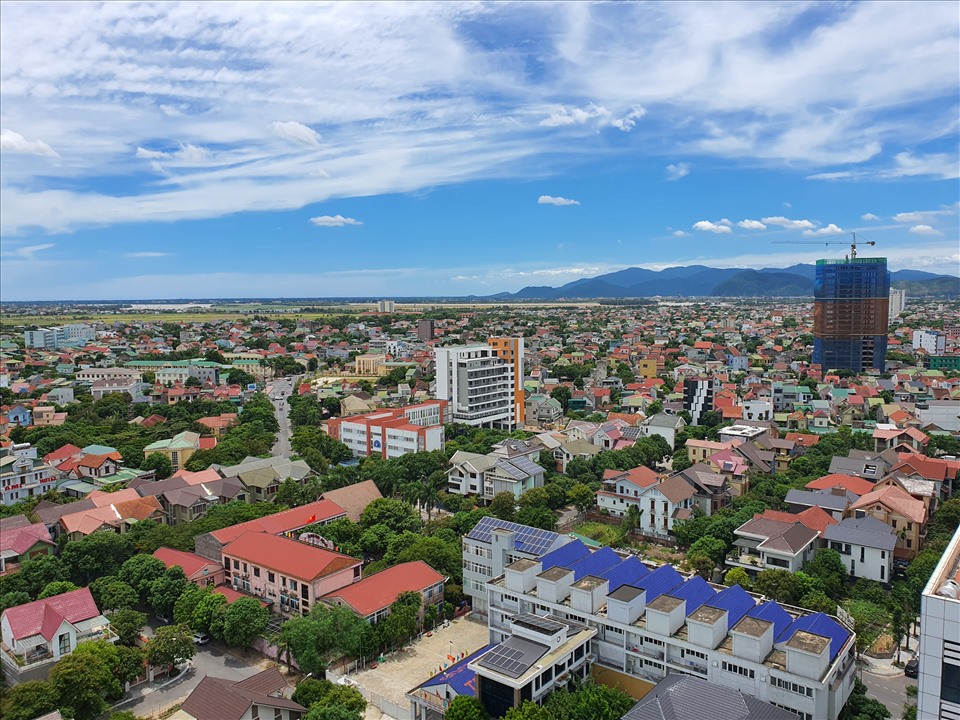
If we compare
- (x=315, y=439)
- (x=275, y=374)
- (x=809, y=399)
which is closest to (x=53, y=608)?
(x=315, y=439)

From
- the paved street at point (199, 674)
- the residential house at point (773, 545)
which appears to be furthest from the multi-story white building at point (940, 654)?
the paved street at point (199, 674)

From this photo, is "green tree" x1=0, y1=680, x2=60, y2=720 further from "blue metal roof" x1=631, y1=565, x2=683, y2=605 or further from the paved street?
"blue metal roof" x1=631, y1=565, x2=683, y2=605

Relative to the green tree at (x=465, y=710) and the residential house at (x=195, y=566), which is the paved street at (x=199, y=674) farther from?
the green tree at (x=465, y=710)

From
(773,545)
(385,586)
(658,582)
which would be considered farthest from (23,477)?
(773,545)

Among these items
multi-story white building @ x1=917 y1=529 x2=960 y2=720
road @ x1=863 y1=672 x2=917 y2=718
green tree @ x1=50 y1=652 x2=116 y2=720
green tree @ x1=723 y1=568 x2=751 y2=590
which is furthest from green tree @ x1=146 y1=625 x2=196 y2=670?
road @ x1=863 y1=672 x2=917 y2=718

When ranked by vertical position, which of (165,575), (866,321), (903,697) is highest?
(866,321)

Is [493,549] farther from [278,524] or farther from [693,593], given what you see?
[278,524]

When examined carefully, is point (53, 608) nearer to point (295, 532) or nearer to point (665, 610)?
point (295, 532)

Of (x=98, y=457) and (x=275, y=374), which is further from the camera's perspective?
(x=275, y=374)
